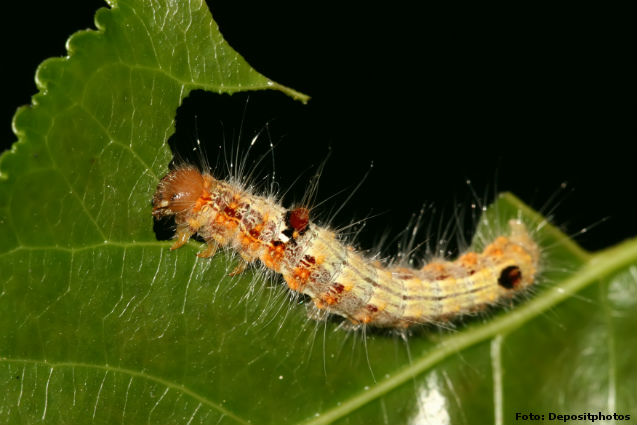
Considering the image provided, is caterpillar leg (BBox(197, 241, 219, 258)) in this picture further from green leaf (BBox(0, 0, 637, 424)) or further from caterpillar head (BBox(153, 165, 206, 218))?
caterpillar head (BBox(153, 165, 206, 218))

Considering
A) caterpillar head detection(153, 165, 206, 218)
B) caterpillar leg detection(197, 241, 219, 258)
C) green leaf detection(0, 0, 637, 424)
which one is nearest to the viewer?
green leaf detection(0, 0, 637, 424)

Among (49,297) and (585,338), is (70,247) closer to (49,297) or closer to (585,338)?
(49,297)

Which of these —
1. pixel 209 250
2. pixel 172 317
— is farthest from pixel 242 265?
pixel 172 317

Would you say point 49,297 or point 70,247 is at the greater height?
point 70,247

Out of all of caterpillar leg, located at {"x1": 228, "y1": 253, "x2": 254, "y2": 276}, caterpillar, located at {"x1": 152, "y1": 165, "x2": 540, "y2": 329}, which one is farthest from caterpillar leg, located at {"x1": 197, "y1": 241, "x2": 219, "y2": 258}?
caterpillar leg, located at {"x1": 228, "y1": 253, "x2": 254, "y2": 276}

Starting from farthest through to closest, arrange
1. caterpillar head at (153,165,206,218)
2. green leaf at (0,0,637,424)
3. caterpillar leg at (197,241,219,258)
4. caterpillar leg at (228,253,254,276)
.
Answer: caterpillar leg at (228,253,254,276) → caterpillar leg at (197,241,219,258) → caterpillar head at (153,165,206,218) → green leaf at (0,0,637,424)

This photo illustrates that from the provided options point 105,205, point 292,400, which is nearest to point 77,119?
point 105,205

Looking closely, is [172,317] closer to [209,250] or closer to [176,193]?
[209,250]
